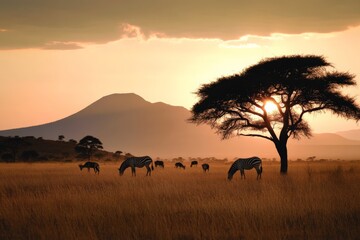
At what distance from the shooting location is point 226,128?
32688 millimetres

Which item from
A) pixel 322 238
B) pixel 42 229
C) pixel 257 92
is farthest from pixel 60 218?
pixel 257 92

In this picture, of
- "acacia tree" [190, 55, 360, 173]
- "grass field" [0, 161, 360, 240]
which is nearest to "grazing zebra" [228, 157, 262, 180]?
"acacia tree" [190, 55, 360, 173]

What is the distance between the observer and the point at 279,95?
31031 mm

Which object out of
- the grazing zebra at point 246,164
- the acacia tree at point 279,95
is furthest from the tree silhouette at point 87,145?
the grazing zebra at point 246,164

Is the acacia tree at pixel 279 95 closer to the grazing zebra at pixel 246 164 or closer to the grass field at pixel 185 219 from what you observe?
the grazing zebra at pixel 246 164

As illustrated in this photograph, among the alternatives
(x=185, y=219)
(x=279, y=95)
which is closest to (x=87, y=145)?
(x=279, y=95)

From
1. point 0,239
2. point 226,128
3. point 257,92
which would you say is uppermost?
point 257,92

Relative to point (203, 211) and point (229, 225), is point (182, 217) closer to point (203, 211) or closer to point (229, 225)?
point (203, 211)

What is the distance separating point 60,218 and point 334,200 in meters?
8.28

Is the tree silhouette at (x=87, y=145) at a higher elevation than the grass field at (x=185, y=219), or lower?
higher

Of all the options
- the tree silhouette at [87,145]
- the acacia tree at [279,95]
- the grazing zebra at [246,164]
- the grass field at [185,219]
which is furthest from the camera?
the tree silhouette at [87,145]

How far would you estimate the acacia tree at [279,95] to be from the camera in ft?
98.9

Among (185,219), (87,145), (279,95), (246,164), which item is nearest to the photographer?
(185,219)

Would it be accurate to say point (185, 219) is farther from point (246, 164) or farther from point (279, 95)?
point (279, 95)
